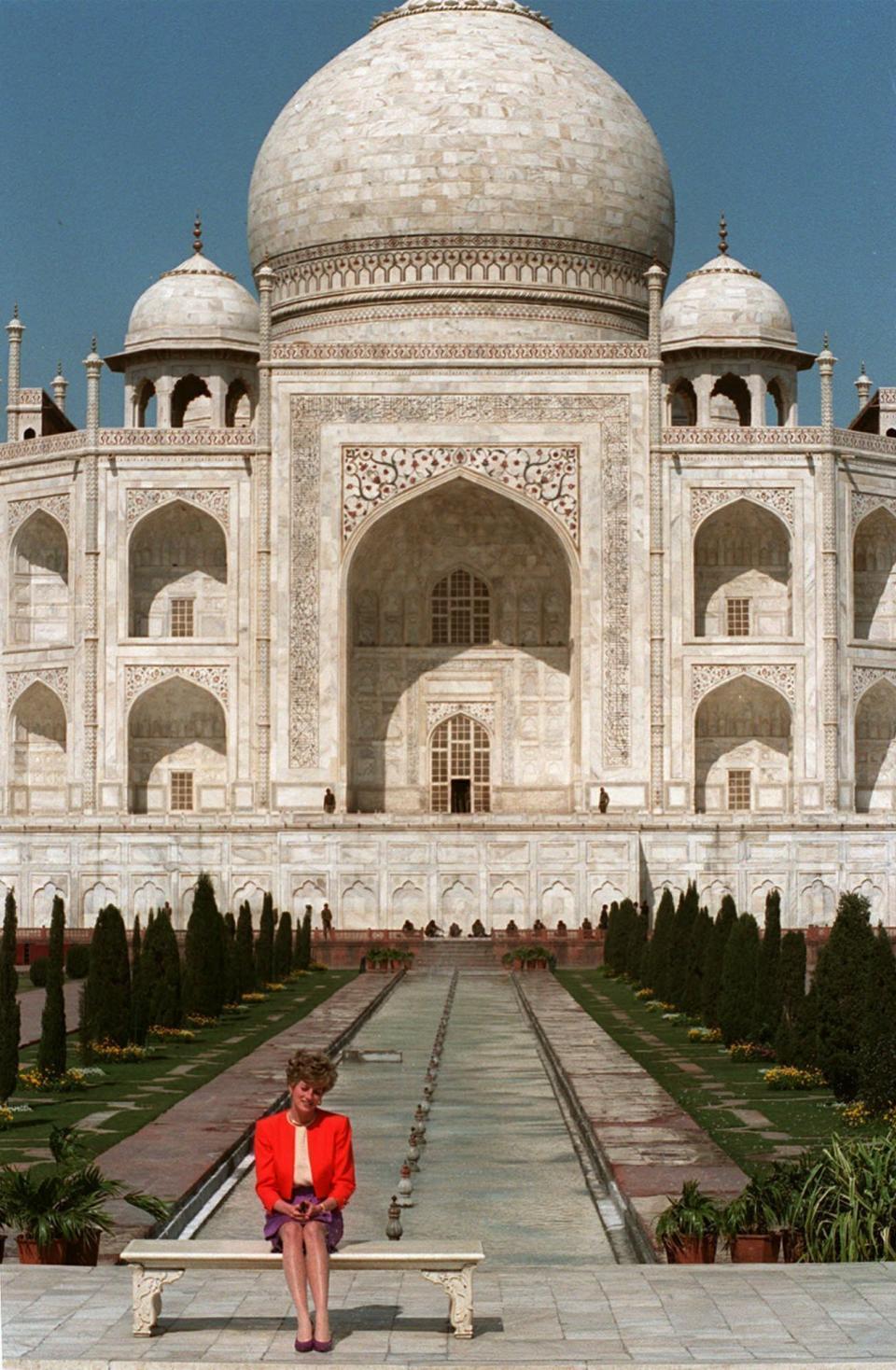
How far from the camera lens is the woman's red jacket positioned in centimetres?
592

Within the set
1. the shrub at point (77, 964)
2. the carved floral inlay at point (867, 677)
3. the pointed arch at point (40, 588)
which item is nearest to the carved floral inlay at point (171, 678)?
the pointed arch at point (40, 588)

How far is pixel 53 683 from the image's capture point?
101ft

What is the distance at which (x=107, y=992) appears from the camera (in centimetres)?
1412

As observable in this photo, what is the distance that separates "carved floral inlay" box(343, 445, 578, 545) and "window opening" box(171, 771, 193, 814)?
4.67 meters

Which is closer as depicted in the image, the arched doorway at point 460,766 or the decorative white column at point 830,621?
the decorative white column at point 830,621

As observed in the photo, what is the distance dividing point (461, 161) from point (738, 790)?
10194 millimetres

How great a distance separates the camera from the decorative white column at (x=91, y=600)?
30.0 metres

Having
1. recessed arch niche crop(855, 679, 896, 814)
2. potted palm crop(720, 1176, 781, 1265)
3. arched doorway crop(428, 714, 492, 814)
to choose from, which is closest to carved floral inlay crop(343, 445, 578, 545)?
arched doorway crop(428, 714, 492, 814)

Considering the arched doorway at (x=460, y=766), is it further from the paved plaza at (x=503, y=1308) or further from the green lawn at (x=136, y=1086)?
the paved plaza at (x=503, y=1308)

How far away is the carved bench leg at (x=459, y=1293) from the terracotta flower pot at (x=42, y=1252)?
1619 mm

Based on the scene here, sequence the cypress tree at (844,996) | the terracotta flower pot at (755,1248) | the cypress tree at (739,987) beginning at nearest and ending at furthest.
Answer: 1. the terracotta flower pot at (755,1248)
2. the cypress tree at (844,996)
3. the cypress tree at (739,987)

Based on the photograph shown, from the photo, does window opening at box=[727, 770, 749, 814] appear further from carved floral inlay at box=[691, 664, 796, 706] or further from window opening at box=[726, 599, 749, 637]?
window opening at box=[726, 599, 749, 637]

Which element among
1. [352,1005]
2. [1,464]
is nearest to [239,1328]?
[352,1005]

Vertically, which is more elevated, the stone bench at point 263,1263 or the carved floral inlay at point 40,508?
the carved floral inlay at point 40,508
